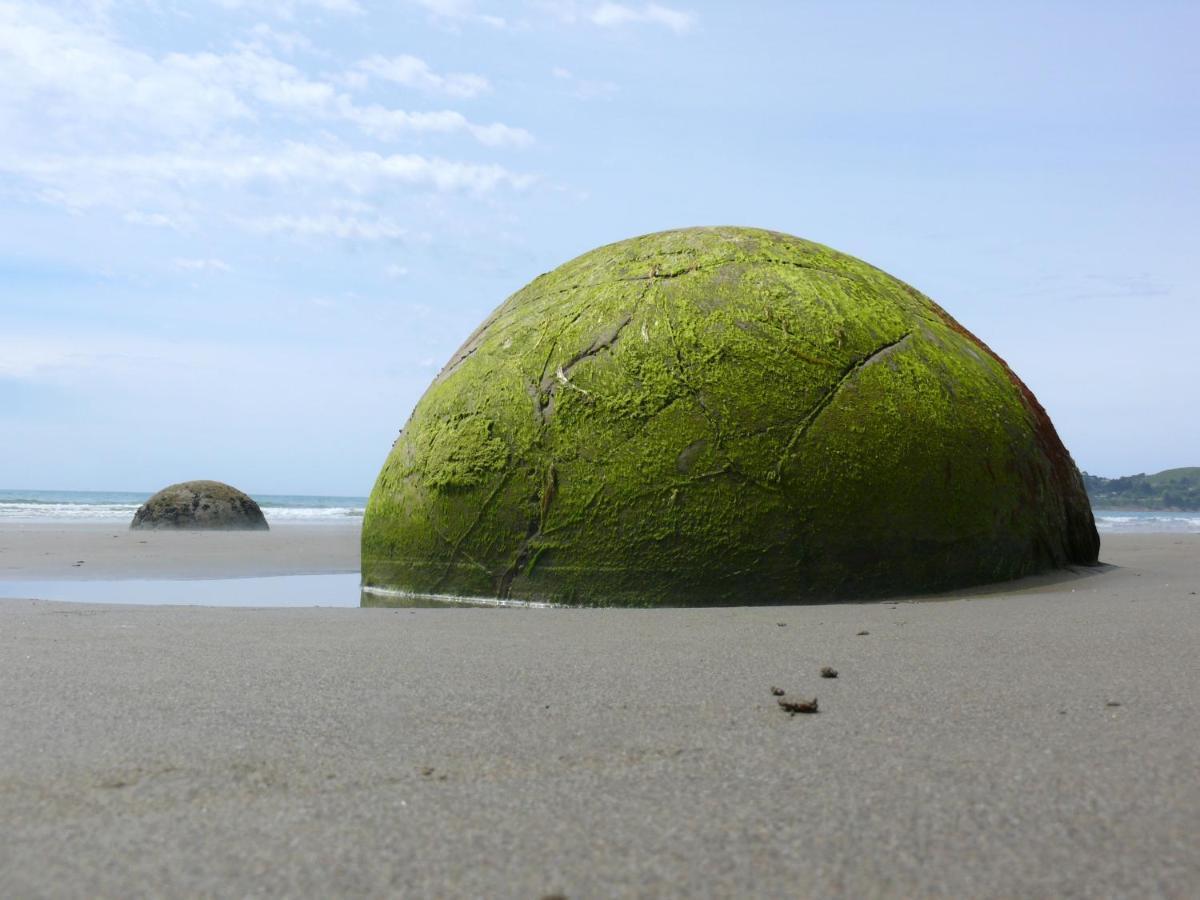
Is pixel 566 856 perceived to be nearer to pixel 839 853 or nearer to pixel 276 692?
pixel 839 853

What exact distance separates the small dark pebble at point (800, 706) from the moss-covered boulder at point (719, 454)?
Answer: 8.45ft

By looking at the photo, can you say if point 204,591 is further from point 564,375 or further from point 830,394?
point 830,394

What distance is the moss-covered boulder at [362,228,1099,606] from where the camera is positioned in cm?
515

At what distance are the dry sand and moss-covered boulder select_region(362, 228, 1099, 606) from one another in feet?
4.39

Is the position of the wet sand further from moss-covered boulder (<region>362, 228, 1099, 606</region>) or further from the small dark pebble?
the small dark pebble

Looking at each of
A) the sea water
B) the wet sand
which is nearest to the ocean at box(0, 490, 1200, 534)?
the sea water

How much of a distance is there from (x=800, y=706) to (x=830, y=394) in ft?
9.92

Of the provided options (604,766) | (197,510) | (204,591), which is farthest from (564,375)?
(197,510)

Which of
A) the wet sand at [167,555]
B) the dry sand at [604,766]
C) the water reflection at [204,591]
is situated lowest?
the dry sand at [604,766]

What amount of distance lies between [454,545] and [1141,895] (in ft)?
14.7

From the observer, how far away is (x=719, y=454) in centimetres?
519

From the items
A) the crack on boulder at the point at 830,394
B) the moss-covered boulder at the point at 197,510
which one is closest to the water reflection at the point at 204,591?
the crack on boulder at the point at 830,394

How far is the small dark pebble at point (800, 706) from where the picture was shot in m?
2.54

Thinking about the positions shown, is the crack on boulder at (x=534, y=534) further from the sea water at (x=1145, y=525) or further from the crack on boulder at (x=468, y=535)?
the sea water at (x=1145, y=525)
